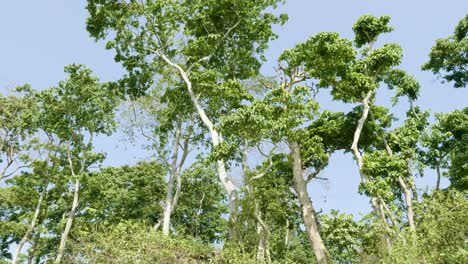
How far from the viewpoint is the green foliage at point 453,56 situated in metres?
20.8

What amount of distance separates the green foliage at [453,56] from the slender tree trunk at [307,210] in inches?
378

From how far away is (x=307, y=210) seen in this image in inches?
640

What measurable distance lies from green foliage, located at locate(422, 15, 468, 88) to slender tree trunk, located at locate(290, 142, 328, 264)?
31.5 feet

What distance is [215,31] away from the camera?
1967cm

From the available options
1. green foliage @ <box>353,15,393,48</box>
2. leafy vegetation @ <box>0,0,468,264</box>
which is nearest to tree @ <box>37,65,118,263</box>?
leafy vegetation @ <box>0,0,468,264</box>

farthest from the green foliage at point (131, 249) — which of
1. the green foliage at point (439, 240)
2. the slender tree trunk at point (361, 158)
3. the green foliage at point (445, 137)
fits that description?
the green foliage at point (445, 137)

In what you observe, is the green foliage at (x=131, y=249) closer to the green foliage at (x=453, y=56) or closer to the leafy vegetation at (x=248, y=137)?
the leafy vegetation at (x=248, y=137)

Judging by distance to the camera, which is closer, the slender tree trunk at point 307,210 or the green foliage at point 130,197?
the slender tree trunk at point 307,210

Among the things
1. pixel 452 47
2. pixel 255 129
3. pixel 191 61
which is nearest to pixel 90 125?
pixel 191 61

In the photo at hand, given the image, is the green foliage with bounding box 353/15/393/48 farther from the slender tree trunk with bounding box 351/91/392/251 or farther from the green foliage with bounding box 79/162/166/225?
the green foliage with bounding box 79/162/166/225

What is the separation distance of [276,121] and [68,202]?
1953cm

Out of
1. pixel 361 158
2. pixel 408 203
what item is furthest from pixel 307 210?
pixel 408 203

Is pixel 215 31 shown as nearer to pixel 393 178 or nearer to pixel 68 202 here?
pixel 393 178

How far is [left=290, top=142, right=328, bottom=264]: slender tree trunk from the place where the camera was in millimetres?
15339
